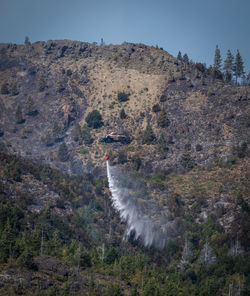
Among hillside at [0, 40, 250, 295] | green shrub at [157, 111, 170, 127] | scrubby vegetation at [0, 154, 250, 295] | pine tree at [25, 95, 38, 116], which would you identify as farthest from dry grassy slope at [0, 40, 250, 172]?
scrubby vegetation at [0, 154, 250, 295]

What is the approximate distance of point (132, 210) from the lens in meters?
130

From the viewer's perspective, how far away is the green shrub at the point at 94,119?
570ft

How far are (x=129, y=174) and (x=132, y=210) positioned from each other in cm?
1891

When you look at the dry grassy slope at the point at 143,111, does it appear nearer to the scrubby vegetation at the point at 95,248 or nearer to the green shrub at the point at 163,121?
the green shrub at the point at 163,121

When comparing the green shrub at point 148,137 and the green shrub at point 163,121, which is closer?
the green shrub at point 148,137

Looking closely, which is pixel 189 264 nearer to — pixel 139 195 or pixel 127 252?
pixel 127 252

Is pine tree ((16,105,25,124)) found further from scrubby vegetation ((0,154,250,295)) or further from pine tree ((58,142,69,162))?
scrubby vegetation ((0,154,250,295))

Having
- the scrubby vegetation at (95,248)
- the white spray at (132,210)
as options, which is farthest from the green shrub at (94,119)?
the scrubby vegetation at (95,248)

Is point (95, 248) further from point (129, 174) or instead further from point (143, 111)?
point (143, 111)

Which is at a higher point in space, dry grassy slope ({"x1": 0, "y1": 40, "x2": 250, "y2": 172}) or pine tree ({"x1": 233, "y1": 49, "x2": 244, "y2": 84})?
pine tree ({"x1": 233, "y1": 49, "x2": 244, "y2": 84})

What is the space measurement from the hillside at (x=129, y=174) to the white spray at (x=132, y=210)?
2.08m

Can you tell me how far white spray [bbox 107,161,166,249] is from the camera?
117m

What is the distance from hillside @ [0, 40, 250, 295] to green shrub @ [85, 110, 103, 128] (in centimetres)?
119

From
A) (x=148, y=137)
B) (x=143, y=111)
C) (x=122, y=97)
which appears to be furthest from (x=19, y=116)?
(x=148, y=137)
